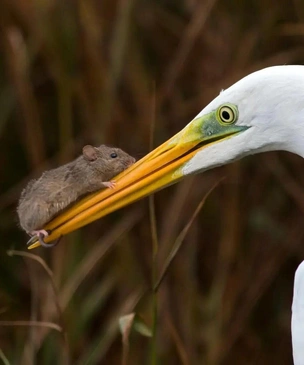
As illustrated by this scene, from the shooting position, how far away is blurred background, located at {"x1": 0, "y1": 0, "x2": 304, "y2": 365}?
1.80m

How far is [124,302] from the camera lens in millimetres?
1855

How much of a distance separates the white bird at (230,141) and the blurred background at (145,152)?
0.62 m

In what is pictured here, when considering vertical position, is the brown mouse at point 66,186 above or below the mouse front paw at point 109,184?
above

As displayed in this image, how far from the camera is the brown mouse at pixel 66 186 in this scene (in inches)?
43.0

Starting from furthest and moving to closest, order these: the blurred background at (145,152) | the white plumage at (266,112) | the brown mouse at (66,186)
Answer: the blurred background at (145,152) → the brown mouse at (66,186) → the white plumage at (266,112)

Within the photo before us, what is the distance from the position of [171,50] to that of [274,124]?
0.96 m

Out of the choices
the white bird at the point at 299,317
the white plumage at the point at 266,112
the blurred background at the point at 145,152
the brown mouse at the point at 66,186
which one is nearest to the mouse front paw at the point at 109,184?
the brown mouse at the point at 66,186

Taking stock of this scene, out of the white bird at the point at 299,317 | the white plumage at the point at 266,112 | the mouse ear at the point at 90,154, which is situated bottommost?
the white bird at the point at 299,317

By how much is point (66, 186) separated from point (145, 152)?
0.66 m

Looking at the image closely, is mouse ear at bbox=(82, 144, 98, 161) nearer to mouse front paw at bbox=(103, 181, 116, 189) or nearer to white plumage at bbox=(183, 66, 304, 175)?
mouse front paw at bbox=(103, 181, 116, 189)

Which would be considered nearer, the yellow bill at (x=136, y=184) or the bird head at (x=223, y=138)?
the bird head at (x=223, y=138)

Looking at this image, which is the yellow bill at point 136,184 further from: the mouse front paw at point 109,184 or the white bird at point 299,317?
the white bird at point 299,317

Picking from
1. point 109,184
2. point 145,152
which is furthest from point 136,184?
point 145,152

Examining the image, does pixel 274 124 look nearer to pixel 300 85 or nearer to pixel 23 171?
pixel 300 85
